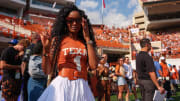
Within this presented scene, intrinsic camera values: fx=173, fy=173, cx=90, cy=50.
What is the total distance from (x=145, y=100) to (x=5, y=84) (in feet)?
8.61

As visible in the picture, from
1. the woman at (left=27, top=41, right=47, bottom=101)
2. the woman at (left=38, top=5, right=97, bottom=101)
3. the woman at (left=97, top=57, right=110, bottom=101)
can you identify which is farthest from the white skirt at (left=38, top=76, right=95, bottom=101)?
the woman at (left=97, top=57, right=110, bottom=101)

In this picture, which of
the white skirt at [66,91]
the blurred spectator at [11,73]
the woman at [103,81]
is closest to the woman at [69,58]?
the white skirt at [66,91]

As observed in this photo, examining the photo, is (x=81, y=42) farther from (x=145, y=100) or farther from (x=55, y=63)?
(x=145, y=100)

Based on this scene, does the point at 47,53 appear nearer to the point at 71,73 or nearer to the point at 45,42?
the point at 45,42

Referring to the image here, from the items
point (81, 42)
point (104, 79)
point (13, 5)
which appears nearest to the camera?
point (81, 42)

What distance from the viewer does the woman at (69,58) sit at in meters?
1.71

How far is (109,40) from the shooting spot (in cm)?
2131

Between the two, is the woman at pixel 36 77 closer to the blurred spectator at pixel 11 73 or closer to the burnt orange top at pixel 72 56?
the blurred spectator at pixel 11 73

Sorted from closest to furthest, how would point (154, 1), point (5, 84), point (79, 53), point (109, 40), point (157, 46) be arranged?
1. point (79, 53)
2. point (5, 84)
3. point (157, 46)
4. point (109, 40)
5. point (154, 1)

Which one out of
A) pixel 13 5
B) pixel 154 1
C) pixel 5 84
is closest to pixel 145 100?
pixel 5 84

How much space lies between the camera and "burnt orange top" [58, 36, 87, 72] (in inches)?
71.7

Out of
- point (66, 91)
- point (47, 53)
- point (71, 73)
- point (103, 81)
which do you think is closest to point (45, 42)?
point (47, 53)

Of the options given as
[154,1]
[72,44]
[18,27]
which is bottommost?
[72,44]

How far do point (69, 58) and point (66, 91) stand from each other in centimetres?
34
